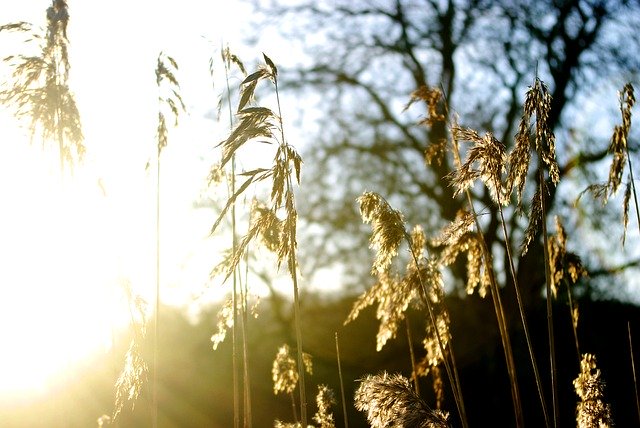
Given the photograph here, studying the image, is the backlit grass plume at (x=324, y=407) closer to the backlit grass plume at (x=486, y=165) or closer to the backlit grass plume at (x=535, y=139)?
the backlit grass plume at (x=486, y=165)

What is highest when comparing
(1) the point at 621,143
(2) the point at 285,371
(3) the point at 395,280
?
(1) the point at 621,143

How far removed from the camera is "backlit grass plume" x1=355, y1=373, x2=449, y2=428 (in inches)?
109

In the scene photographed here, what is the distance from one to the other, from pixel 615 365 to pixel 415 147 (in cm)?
372

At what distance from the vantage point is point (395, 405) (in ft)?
9.57

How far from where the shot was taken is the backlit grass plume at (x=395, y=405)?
109 inches

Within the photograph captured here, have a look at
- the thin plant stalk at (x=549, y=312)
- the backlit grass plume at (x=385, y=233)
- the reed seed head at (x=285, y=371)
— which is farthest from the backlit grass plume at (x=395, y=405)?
the reed seed head at (x=285, y=371)

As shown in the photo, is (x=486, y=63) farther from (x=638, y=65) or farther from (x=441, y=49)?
(x=638, y=65)

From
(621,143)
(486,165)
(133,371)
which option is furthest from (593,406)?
(133,371)

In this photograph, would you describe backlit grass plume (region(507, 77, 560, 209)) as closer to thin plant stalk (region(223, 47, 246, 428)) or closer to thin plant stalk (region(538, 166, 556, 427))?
thin plant stalk (region(538, 166, 556, 427))

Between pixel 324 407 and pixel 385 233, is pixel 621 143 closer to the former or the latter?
pixel 385 233

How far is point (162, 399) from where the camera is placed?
9922mm

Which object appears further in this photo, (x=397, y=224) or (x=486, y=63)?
(x=486, y=63)

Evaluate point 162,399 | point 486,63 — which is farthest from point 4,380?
point 486,63

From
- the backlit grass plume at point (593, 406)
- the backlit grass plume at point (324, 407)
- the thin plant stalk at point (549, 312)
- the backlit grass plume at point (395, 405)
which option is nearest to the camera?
the thin plant stalk at point (549, 312)
